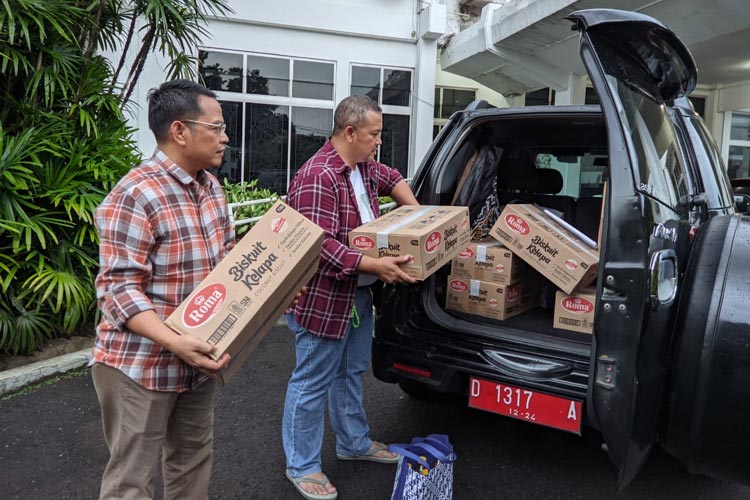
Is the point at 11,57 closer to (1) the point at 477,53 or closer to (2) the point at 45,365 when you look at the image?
(2) the point at 45,365

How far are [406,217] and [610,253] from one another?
3.53 ft

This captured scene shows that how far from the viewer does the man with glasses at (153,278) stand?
1.66 m

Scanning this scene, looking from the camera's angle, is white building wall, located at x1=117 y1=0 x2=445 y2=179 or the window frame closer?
white building wall, located at x1=117 y1=0 x2=445 y2=179

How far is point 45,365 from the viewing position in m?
3.94

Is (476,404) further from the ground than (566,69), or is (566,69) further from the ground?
(566,69)

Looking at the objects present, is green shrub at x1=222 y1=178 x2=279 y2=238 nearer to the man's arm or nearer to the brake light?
the brake light

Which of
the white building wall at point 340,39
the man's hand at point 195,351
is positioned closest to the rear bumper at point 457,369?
the man's hand at point 195,351

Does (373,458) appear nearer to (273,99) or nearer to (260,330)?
(260,330)

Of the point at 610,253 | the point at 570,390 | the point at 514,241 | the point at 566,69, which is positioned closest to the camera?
the point at 610,253

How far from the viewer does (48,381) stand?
3885 millimetres

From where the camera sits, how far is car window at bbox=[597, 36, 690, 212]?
183 cm

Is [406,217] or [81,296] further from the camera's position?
[81,296]

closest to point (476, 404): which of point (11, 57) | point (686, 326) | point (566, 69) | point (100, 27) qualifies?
point (686, 326)

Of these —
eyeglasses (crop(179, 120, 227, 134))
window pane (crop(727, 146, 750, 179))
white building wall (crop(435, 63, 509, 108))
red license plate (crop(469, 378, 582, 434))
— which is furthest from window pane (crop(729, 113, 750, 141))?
eyeglasses (crop(179, 120, 227, 134))
